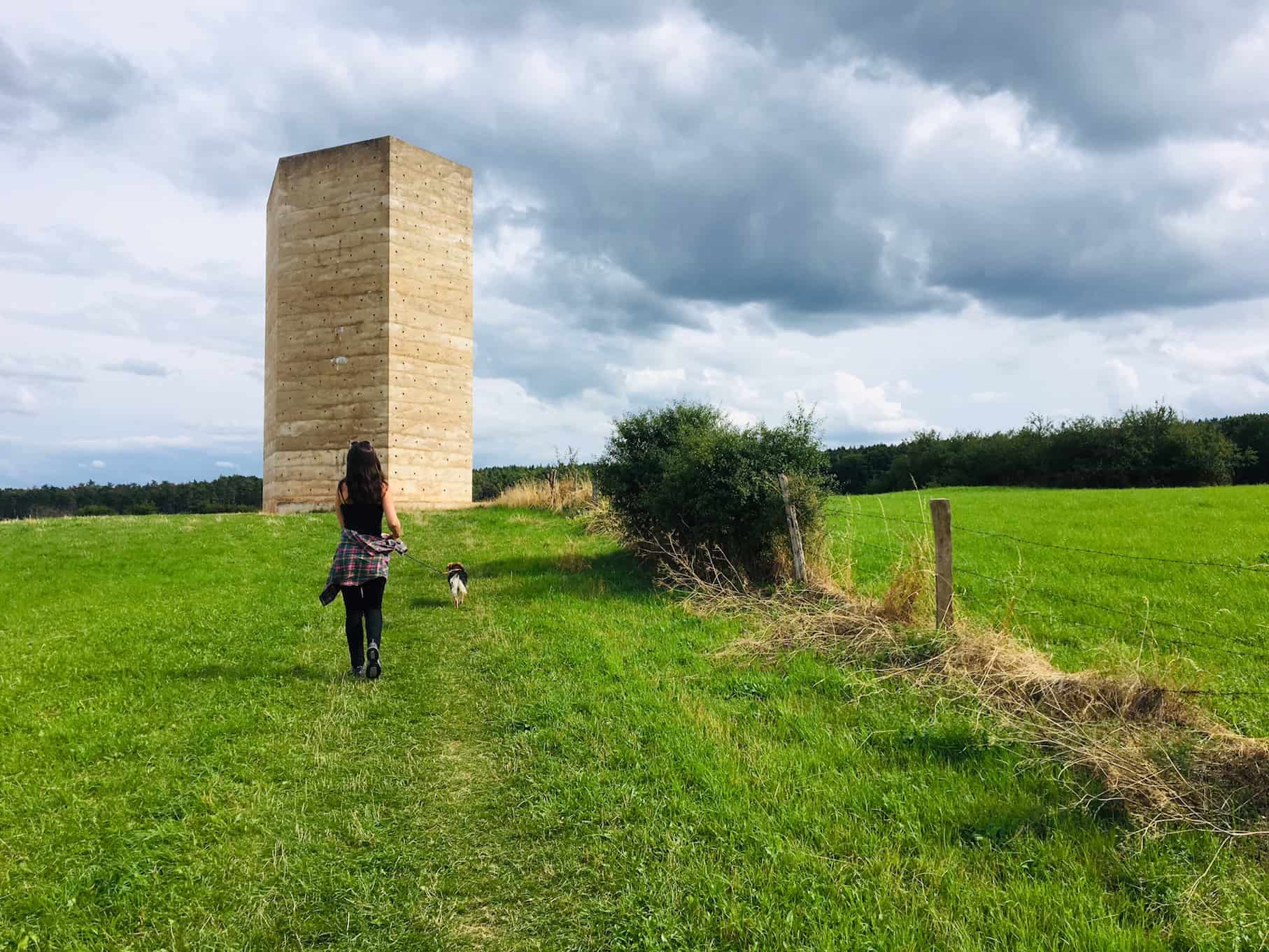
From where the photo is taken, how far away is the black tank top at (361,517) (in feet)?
24.8

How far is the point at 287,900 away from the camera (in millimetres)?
3574

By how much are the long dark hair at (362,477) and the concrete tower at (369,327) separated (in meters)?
19.3

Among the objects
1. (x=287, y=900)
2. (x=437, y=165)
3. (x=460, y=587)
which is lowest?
(x=287, y=900)

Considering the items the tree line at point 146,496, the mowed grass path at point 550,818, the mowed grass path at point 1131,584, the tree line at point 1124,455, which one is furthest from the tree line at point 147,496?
the mowed grass path at point 550,818

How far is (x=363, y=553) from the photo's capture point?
7.32 m

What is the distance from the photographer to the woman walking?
7289 millimetres

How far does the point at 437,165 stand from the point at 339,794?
28347 mm

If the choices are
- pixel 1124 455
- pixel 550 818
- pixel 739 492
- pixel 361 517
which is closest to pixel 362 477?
pixel 361 517

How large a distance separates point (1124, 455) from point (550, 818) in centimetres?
4184

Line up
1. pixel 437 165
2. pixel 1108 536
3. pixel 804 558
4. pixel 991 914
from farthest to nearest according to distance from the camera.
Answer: pixel 437 165
pixel 1108 536
pixel 804 558
pixel 991 914

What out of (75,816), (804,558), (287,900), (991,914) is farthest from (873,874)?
(804,558)

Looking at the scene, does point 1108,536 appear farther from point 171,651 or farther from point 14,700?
point 14,700

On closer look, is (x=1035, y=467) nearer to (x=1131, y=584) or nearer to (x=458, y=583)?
(x=1131, y=584)

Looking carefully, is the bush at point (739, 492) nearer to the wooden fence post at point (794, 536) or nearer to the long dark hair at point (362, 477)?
the wooden fence post at point (794, 536)
